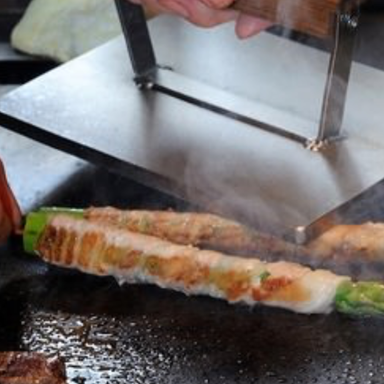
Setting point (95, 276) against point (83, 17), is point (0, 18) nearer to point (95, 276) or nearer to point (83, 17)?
point (83, 17)

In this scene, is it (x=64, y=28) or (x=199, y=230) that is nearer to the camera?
(x=199, y=230)

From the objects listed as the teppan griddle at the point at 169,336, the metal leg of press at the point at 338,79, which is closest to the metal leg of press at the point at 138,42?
the metal leg of press at the point at 338,79

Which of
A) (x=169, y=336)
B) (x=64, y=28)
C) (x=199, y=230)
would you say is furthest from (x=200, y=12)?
(x=64, y=28)

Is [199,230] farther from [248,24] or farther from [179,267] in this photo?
[248,24]

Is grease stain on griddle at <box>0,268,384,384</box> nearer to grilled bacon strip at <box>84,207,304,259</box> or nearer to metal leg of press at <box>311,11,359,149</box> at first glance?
grilled bacon strip at <box>84,207,304,259</box>

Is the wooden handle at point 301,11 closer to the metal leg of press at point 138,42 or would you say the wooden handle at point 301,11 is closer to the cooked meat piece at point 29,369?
the metal leg of press at point 138,42

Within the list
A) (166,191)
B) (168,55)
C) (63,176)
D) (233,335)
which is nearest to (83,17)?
(168,55)
